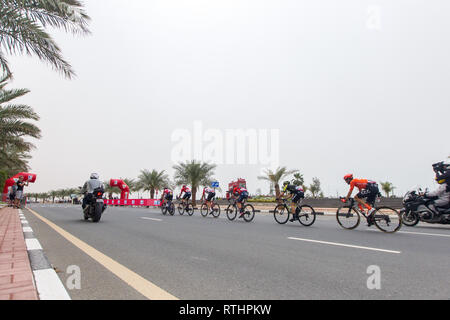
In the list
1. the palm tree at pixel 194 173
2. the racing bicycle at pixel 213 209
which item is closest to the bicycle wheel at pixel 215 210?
the racing bicycle at pixel 213 209

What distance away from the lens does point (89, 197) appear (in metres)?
10.6

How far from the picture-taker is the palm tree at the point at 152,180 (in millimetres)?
44250

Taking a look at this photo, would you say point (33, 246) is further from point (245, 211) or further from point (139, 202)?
point (139, 202)

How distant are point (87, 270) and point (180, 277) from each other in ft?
4.07

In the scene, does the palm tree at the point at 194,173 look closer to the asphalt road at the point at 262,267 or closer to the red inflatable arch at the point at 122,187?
the red inflatable arch at the point at 122,187

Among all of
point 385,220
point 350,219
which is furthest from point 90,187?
point 385,220

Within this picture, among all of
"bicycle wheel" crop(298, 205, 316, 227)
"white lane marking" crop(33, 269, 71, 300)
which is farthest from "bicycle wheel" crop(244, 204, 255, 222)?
"white lane marking" crop(33, 269, 71, 300)

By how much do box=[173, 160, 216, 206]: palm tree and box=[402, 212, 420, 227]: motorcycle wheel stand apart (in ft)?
90.1

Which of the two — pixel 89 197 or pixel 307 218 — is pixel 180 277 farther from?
pixel 89 197

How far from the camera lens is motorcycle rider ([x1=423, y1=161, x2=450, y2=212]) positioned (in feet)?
31.2

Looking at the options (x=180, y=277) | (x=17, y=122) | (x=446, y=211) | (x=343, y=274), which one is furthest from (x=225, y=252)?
(x=17, y=122)

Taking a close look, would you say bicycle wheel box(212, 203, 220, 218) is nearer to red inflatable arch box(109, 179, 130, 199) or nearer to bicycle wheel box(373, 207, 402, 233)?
bicycle wheel box(373, 207, 402, 233)

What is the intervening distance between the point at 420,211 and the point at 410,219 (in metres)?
0.56

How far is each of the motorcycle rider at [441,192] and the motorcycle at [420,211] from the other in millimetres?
87
